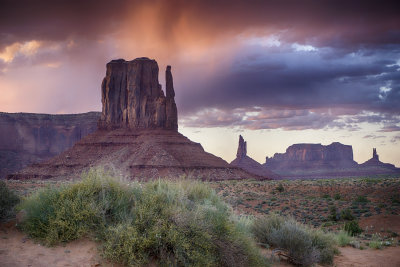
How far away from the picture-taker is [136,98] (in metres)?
111

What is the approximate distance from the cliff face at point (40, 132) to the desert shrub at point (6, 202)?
142 metres

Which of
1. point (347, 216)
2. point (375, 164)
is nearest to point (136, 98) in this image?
point (347, 216)

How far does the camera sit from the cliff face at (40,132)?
470 feet

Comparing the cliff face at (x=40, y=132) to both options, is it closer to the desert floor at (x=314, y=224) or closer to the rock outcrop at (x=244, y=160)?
the rock outcrop at (x=244, y=160)

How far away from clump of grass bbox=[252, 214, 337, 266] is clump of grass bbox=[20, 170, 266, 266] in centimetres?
207

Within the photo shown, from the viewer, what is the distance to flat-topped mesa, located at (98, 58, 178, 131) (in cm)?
10619

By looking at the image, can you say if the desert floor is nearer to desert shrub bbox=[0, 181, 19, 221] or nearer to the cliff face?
desert shrub bbox=[0, 181, 19, 221]

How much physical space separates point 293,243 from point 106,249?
6.03 meters

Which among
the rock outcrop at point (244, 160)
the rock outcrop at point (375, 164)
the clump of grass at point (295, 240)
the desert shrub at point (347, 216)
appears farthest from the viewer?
the rock outcrop at point (375, 164)

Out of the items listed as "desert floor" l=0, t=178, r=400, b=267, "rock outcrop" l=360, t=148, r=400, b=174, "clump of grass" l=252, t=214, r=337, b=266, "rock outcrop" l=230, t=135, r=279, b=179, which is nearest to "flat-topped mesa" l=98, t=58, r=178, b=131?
"desert floor" l=0, t=178, r=400, b=267

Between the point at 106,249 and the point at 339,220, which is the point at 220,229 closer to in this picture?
the point at 106,249

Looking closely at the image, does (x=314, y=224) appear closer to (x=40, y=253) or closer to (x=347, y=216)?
(x=347, y=216)

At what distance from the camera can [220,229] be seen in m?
9.32

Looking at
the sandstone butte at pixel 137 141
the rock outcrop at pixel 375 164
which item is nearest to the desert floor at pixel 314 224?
the sandstone butte at pixel 137 141
